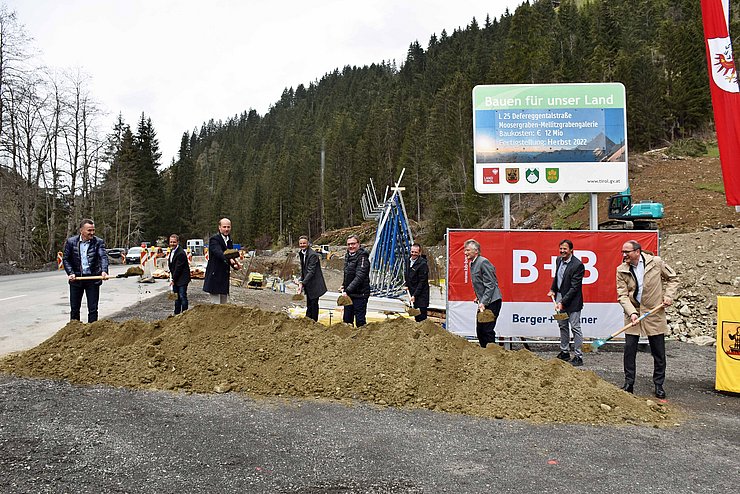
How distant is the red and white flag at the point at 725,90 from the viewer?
7.78m

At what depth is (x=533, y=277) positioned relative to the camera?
990 cm

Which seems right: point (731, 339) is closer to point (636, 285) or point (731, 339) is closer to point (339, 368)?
point (636, 285)

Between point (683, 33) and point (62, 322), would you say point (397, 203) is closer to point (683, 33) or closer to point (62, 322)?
point (62, 322)

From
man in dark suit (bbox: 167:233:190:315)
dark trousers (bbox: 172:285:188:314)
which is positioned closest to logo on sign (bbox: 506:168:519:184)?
man in dark suit (bbox: 167:233:190:315)

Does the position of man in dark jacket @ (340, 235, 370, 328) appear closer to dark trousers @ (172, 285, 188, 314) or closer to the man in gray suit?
the man in gray suit

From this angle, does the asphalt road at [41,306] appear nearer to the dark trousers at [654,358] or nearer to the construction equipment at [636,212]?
the dark trousers at [654,358]

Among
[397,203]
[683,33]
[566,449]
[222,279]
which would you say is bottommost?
[566,449]

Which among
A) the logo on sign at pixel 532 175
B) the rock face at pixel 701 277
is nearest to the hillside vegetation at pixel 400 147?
the rock face at pixel 701 277

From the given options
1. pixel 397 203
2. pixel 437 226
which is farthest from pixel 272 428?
pixel 437 226

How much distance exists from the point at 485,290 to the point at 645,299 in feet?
6.75

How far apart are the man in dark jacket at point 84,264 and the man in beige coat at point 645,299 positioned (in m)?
8.01

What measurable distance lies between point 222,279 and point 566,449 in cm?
597

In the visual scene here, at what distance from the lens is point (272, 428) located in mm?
4762

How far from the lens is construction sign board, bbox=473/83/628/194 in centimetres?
1238
